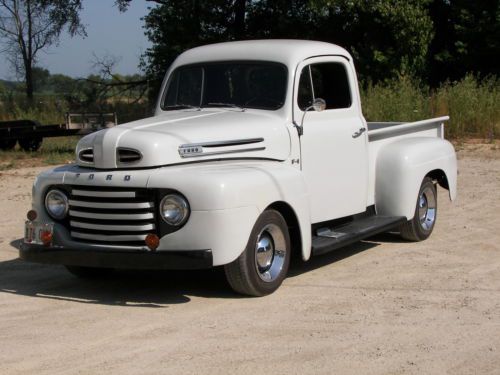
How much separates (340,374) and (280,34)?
21.9m

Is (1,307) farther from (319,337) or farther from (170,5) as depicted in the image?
(170,5)

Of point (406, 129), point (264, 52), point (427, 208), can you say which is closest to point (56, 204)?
point (264, 52)

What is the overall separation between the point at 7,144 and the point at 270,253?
1432cm

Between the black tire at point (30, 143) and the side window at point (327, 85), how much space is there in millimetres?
12888

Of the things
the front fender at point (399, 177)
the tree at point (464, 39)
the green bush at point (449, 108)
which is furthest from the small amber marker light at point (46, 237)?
the tree at point (464, 39)

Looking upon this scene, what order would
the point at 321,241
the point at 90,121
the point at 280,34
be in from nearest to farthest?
the point at 321,241, the point at 90,121, the point at 280,34

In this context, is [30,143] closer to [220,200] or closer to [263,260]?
[263,260]

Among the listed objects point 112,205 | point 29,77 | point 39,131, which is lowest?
point 112,205

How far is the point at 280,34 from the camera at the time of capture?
25.9 m

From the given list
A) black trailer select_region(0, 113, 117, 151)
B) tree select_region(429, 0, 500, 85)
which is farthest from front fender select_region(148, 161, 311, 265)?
tree select_region(429, 0, 500, 85)

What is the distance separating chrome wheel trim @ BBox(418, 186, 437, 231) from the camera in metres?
8.71

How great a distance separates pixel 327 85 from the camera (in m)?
7.77

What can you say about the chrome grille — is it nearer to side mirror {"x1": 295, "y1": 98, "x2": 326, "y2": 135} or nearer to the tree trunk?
side mirror {"x1": 295, "y1": 98, "x2": 326, "y2": 135}

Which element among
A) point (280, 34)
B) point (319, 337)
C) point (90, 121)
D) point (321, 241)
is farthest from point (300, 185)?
point (280, 34)
